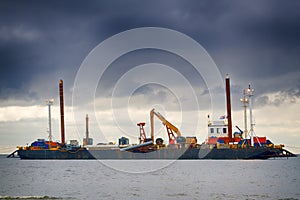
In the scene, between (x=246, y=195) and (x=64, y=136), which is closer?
(x=246, y=195)

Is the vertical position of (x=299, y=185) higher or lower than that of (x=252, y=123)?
lower

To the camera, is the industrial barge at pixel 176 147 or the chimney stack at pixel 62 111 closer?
the industrial barge at pixel 176 147

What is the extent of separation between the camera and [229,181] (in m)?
65.3

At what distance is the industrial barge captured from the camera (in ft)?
385

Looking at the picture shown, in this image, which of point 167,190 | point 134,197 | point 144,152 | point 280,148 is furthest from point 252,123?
point 134,197

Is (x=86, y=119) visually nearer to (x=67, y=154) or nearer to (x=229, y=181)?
(x=67, y=154)

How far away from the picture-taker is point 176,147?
128125mm

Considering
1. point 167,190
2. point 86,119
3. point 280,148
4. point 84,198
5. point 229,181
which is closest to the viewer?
point 84,198

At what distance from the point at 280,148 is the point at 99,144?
60986mm

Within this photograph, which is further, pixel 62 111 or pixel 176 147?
pixel 62 111

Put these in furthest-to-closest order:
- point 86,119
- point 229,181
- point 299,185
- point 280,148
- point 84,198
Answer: point 86,119, point 280,148, point 229,181, point 299,185, point 84,198

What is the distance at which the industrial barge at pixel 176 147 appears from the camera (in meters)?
118

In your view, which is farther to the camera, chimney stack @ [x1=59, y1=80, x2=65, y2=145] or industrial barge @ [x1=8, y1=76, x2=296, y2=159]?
chimney stack @ [x1=59, y1=80, x2=65, y2=145]

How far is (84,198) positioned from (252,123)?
7667 cm
